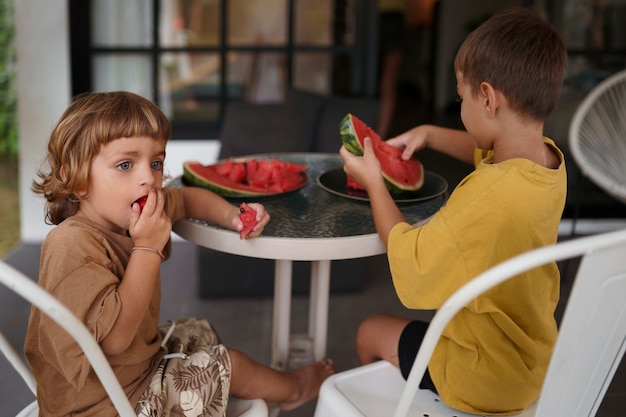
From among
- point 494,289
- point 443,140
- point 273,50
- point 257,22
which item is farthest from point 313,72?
point 494,289

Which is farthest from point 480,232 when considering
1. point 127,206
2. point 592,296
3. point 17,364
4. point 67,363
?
point 17,364

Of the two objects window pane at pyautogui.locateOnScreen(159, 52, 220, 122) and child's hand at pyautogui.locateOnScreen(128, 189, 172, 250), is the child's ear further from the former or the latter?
window pane at pyautogui.locateOnScreen(159, 52, 220, 122)

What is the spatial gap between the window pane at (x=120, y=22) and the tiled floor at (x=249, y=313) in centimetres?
131

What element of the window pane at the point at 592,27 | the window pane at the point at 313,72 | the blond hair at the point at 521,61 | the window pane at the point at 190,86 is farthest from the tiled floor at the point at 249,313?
the window pane at the point at 592,27

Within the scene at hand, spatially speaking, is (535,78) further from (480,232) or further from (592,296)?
(592,296)

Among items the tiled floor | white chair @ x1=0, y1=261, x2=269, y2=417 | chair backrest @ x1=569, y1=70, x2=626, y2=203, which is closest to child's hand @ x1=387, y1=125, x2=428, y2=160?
the tiled floor

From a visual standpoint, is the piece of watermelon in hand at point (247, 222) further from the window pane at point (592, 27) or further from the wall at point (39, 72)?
the window pane at point (592, 27)

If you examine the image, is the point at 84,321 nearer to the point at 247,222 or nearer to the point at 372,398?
the point at 247,222

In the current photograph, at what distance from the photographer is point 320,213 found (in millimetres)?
1788

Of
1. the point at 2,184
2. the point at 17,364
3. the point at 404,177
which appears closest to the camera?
the point at 17,364

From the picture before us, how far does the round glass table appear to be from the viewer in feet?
5.18

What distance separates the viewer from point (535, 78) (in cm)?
150

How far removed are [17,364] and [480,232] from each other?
967mm

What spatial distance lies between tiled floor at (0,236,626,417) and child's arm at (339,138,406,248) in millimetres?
1200
